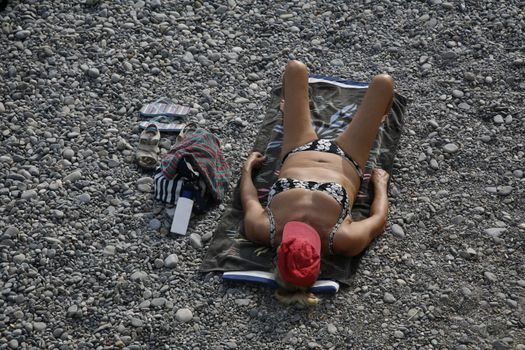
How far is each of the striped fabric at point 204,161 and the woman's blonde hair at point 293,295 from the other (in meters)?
1.05

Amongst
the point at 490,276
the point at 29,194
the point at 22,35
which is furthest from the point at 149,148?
the point at 490,276

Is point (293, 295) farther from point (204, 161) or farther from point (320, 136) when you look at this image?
point (320, 136)

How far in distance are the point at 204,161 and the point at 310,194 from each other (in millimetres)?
965

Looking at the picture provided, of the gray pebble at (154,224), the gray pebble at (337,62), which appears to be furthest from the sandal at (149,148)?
the gray pebble at (337,62)

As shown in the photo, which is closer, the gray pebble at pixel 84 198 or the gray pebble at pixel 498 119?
the gray pebble at pixel 84 198

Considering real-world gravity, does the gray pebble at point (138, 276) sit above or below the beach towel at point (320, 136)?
below

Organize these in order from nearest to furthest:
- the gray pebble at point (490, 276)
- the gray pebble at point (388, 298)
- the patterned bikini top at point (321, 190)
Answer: the gray pebble at point (388, 298)
the gray pebble at point (490, 276)
the patterned bikini top at point (321, 190)

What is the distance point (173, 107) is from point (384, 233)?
7.54 feet

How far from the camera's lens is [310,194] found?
18.7ft

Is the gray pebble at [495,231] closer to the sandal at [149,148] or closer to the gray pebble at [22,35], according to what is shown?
the sandal at [149,148]

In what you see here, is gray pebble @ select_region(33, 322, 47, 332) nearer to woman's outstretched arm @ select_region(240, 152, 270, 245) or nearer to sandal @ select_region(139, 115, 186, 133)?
woman's outstretched arm @ select_region(240, 152, 270, 245)

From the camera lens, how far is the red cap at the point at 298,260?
205 inches

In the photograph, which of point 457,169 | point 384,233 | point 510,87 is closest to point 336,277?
point 384,233

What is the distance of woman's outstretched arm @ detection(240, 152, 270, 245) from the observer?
573 centimetres
